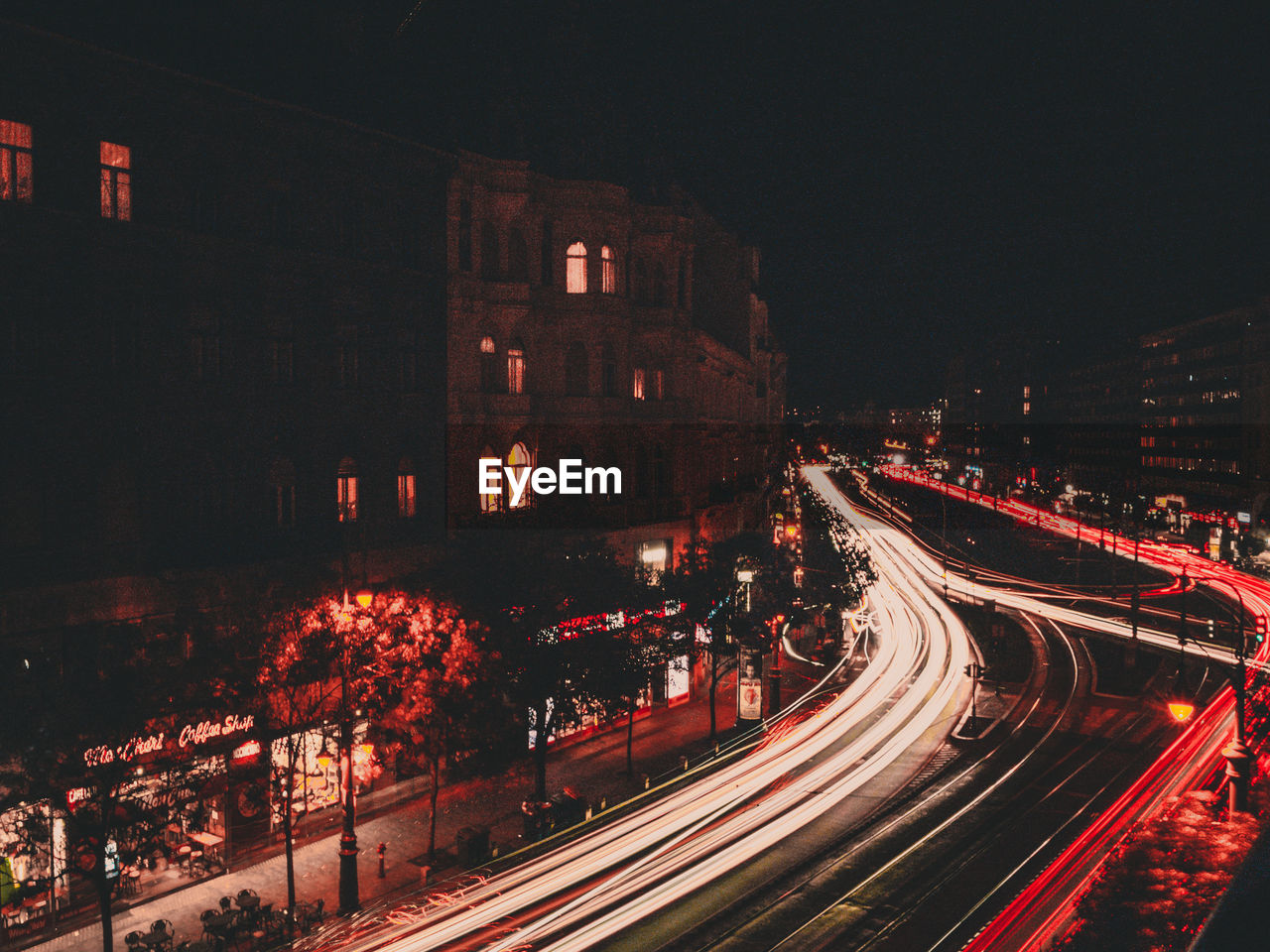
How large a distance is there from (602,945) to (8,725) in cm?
1209

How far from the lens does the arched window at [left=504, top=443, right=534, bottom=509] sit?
34000mm

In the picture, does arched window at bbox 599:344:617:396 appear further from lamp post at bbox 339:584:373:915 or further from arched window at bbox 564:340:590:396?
lamp post at bbox 339:584:373:915

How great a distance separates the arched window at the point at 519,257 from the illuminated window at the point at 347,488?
9608mm

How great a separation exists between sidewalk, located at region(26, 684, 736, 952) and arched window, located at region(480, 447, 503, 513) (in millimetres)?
9290

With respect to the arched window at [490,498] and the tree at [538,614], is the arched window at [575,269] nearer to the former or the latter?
the arched window at [490,498]

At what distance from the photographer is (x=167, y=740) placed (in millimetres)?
20594

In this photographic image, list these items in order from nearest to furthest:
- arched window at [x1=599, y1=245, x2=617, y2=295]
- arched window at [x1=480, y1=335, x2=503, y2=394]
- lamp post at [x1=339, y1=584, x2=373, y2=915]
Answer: lamp post at [x1=339, y1=584, x2=373, y2=915] < arched window at [x1=480, y1=335, x2=503, y2=394] < arched window at [x1=599, y1=245, x2=617, y2=295]

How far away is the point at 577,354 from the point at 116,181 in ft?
56.5

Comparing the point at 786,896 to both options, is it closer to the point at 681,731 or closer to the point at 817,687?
the point at 681,731

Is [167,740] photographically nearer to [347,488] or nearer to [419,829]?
[419,829]

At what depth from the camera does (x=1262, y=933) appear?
6617 millimetres

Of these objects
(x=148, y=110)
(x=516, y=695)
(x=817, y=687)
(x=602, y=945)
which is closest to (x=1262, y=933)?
(x=602, y=945)

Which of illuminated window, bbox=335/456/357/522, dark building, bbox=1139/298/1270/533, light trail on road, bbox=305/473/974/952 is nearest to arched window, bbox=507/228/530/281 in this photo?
illuminated window, bbox=335/456/357/522

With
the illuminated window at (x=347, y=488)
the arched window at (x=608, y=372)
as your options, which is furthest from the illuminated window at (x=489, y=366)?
the illuminated window at (x=347, y=488)
